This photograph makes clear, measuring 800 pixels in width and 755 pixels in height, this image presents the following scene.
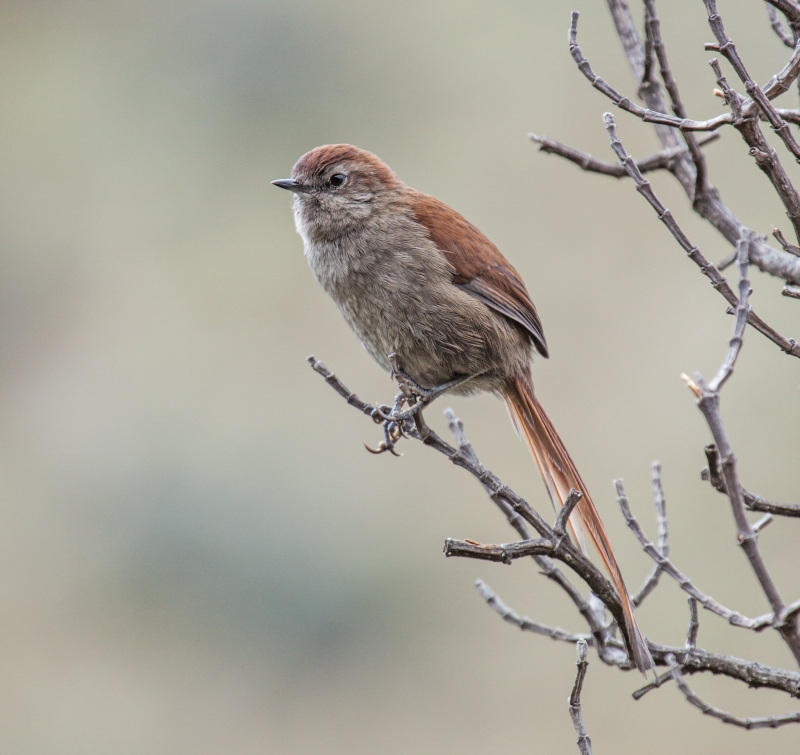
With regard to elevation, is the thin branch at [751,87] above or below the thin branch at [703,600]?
above

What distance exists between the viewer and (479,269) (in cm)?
331

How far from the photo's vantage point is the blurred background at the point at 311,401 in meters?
7.52

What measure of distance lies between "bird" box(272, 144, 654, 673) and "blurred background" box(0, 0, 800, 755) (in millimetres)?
3528

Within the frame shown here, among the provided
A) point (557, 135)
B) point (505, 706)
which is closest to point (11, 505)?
point (505, 706)

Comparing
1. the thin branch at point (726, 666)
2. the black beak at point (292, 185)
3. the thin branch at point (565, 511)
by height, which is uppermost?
the black beak at point (292, 185)

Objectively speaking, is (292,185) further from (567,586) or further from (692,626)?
(692,626)

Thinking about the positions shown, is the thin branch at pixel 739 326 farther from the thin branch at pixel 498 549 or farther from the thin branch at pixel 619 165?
the thin branch at pixel 619 165

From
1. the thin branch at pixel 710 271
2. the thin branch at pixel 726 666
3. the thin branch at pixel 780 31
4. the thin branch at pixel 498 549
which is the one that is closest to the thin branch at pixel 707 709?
the thin branch at pixel 726 666

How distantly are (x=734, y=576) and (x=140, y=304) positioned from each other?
641 centimetres

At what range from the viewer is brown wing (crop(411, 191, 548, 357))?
10.7ft

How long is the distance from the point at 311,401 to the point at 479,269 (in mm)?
5652

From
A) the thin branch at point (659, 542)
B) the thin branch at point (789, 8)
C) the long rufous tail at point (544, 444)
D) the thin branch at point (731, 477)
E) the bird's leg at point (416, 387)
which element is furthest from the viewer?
the long rufous tail at point (544, 444)

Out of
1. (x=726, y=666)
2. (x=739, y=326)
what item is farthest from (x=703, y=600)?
(x=739, y=326)

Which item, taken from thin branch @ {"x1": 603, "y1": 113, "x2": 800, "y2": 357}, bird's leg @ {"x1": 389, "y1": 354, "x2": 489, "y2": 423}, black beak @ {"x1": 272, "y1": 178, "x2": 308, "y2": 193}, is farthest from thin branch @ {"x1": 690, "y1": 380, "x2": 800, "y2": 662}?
black beak @ {"x1": 272, "y1": 178, "x2": 308, "y2": 193}
